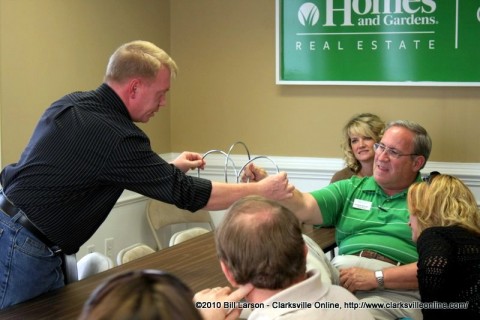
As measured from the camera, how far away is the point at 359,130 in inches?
169

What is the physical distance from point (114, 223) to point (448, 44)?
2.50 m

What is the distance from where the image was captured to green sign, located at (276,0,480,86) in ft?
14.4

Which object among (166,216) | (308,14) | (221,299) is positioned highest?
(308,14)

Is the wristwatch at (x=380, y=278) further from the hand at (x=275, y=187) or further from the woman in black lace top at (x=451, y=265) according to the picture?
the hand at (x=275, y=187)

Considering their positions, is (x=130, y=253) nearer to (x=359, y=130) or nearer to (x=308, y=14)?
(x=359, y=130)

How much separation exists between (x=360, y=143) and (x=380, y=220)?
54.1 inches

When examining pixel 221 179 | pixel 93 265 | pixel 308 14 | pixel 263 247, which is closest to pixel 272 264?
pixel 263 247

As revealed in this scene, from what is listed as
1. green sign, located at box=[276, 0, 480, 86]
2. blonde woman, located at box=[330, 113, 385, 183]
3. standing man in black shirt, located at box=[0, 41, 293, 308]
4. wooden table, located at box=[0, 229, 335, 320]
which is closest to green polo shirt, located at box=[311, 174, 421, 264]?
wooden table, located at box=[0, 229, 335, 320]

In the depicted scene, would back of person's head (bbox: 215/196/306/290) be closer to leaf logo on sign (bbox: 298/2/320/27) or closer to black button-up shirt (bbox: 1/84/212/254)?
black button-up shirt (bbox: 1/84/212/254)

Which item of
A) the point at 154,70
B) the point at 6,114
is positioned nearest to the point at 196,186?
→ the point at 154,70

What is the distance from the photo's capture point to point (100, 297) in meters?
0.92

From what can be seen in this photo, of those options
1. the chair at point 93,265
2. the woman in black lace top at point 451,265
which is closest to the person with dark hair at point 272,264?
the woman in black lace top at point 451,265

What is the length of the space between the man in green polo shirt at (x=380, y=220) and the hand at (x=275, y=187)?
0.13 meters

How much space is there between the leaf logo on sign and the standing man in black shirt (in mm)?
2443
